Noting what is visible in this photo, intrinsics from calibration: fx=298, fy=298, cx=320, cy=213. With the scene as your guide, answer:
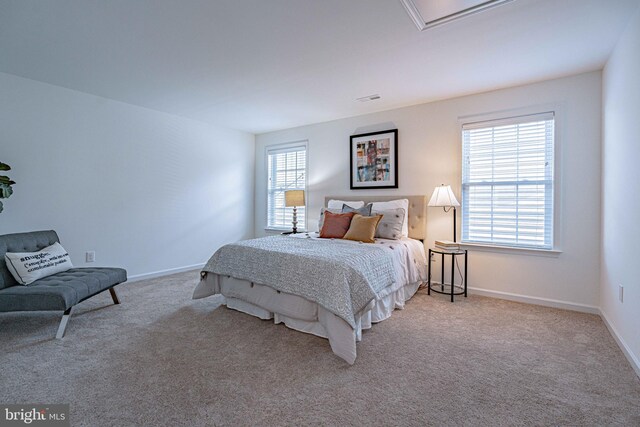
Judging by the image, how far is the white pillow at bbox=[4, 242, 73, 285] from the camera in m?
2.63

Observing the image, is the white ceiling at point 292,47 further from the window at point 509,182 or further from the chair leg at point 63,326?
the chair leg at point 63,326

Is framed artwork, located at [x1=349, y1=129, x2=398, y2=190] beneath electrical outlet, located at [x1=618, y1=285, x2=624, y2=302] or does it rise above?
above

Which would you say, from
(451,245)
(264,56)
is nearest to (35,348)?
(264,56)

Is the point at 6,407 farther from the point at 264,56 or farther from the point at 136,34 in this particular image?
the point at 264,56

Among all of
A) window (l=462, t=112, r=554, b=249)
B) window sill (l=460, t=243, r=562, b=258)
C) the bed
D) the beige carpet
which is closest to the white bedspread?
the bed

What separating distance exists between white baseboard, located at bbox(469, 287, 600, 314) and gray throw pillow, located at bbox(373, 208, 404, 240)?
3.84 feet

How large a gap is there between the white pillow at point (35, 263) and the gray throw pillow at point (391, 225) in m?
3.41

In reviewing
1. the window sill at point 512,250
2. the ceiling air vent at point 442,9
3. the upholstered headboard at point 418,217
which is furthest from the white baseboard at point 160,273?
the ceiling air vent at point 442,9

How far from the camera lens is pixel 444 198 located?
352 cm

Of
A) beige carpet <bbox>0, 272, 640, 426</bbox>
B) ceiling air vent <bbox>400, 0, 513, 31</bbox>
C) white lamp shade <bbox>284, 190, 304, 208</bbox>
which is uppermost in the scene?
ceiling air vent <bbox>400, 0, 513, 31</bbox>

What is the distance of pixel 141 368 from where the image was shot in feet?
6.54

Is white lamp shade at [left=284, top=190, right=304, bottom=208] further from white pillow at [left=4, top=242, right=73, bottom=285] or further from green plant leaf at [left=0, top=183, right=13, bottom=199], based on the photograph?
green plant leaf at [left=0, top=183, right=13, bottom=199]

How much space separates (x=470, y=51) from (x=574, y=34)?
28.9 inches

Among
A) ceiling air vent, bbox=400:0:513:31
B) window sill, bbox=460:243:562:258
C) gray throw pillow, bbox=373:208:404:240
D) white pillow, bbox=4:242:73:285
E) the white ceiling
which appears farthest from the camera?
gray throw pillow, bbox=373:208:404:240
